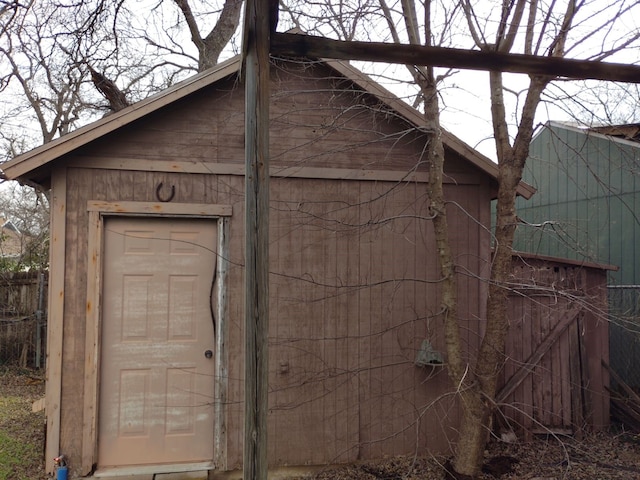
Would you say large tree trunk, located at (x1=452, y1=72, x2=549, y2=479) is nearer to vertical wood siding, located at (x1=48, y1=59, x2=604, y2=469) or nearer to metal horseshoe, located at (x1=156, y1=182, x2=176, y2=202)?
vertical wood siding, located at (x1=48, y1=59, x2=604, y2=469)

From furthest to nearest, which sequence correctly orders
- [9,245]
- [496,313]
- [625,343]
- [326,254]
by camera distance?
[9,245], [625,343], [326,254], [496,313]

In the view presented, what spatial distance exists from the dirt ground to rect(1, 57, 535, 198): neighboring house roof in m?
2.48

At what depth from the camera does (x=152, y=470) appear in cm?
470

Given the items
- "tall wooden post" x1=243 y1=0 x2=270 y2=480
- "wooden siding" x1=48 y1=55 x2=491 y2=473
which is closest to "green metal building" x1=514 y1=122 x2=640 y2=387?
"wooden siding" x1=48 y1=55 x2=491 y2=473

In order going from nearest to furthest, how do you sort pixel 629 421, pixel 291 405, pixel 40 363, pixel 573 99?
1. pixel 573 99
2. pixel 291 405
3. pixel 629 421
4. pixel 40 363

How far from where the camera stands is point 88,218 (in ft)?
15.5

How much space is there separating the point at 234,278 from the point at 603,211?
6.60 metres

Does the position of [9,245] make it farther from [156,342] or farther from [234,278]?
[234,278]

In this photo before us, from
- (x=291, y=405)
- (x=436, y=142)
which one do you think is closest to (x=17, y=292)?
(x=291, y=405)

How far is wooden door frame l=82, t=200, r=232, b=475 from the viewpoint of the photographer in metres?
4.63

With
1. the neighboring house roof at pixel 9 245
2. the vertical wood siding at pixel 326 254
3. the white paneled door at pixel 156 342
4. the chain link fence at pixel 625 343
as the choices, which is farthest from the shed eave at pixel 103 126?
the neighboring house roof at pixel 9 245

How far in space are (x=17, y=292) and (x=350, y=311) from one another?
23.7 ft

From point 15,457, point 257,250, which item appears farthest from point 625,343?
point 15,457

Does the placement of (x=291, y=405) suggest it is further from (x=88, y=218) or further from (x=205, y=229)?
(x=88, y=218)
